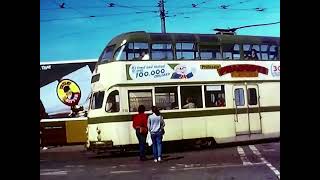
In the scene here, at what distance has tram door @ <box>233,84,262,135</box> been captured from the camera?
18.2ft

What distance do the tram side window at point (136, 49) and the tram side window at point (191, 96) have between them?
2.00ft

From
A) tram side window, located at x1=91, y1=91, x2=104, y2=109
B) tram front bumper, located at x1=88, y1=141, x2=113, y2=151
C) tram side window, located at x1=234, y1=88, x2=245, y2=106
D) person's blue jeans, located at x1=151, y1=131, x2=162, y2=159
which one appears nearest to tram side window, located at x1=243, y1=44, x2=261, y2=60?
tram side window, located at x1=234, y1=88, x2=245, y2=106

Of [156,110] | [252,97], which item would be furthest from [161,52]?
[252,97]

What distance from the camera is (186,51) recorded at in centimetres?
568

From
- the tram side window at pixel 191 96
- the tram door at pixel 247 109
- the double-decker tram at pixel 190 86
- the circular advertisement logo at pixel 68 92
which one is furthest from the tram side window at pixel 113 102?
the tram door at pixel 247 109

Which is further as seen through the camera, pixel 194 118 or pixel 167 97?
pixel 194 118

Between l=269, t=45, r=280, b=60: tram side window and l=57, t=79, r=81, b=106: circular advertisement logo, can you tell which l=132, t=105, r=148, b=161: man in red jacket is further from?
l=269, t=45, r=280, b=60: tram side window

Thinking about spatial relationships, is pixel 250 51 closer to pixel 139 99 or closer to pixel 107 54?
pixel 139 99

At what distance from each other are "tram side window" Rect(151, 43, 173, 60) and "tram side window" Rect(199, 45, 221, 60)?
0.36 metres

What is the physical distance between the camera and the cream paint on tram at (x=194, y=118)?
5422 millimetres

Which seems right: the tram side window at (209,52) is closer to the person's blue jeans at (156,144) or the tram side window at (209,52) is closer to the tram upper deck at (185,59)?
the tram upper deck at (185,59)

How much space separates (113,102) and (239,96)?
1367 mm
